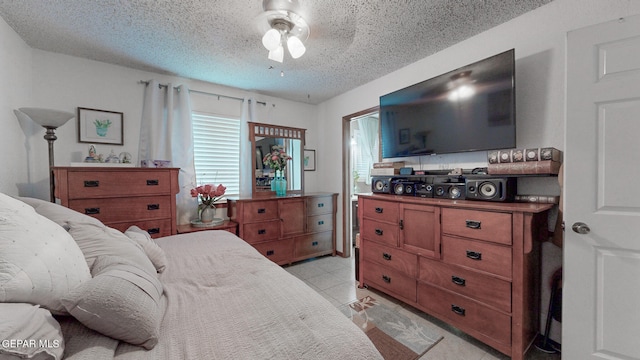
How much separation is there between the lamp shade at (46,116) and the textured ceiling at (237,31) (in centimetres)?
72

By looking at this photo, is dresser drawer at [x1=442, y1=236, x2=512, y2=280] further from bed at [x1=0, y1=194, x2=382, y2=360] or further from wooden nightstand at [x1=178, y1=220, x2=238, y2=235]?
wooden nightstand at [x1=178, y1=220, x2=238, y2=235]

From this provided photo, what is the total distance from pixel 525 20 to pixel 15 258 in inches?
120

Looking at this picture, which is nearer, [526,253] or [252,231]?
[526,253]

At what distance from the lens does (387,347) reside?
1.69m

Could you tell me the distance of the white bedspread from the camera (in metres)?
0.71

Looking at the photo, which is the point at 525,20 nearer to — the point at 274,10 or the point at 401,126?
the point at 401,126

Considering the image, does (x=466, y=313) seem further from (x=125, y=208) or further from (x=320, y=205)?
(x=125, y=208)

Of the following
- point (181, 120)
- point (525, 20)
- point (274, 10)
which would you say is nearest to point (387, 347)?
point (274, 10)

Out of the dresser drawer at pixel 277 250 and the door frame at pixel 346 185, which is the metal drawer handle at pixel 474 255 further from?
the dresser drawer at pixel 277 250

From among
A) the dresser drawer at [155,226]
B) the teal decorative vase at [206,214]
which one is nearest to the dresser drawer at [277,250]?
the teal decorative vase at [206,214]

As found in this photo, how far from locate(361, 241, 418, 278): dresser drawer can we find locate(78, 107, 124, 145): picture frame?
2.98m

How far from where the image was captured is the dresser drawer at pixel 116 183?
1971 millimetres

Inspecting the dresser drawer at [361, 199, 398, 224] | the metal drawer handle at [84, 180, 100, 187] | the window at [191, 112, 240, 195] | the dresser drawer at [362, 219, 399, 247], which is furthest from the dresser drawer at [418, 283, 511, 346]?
the metal drawer handle at [84, 180, 100, 187]

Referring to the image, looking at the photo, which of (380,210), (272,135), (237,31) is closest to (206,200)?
(272,135)
